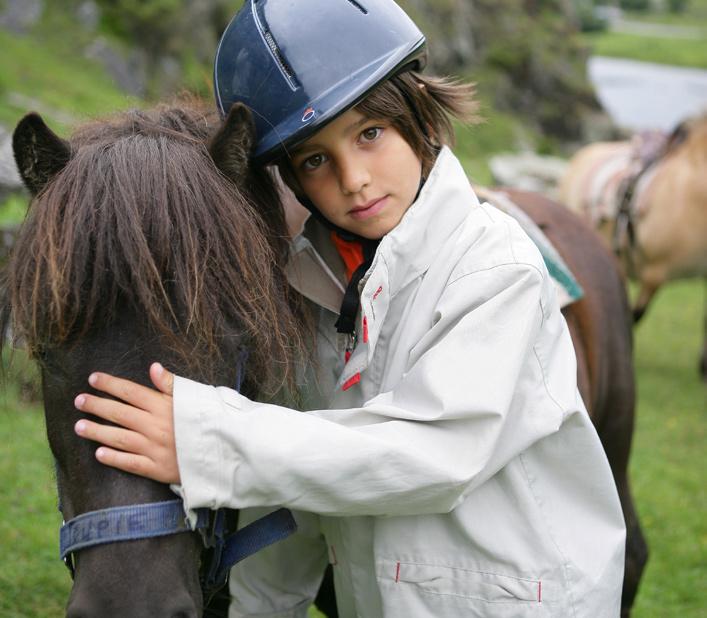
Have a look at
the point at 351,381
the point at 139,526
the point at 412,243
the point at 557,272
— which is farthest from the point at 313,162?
the point at 557,272

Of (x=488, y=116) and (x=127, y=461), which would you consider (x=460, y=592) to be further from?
(x=488, y=116)

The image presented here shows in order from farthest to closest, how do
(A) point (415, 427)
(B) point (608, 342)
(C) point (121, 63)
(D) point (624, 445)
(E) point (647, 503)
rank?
(C) point (121, 63), (E) point (647, 503), (D) point (624, 445), (B) point (608, 342), (A) point (415, 427)

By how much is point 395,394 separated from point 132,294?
1.69ft

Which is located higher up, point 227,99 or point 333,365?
point 227,99

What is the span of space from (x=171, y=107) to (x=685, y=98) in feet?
77.1

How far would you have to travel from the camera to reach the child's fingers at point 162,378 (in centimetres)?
144

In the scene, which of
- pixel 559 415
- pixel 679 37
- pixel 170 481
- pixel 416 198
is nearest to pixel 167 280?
pixel 170 481

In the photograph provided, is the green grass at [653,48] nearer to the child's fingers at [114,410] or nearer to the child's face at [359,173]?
the child's face at [359,173]

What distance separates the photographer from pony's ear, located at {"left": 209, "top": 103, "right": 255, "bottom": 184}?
65.2 inches

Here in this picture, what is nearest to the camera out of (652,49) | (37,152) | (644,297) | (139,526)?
(139,526)

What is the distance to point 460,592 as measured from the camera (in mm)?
1667

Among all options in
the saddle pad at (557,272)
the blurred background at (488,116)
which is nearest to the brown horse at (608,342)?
the saddle pad at (557,272)

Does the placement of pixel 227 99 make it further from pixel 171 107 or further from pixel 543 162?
pixel 543 162

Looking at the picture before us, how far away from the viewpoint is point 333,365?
6.38 feet
